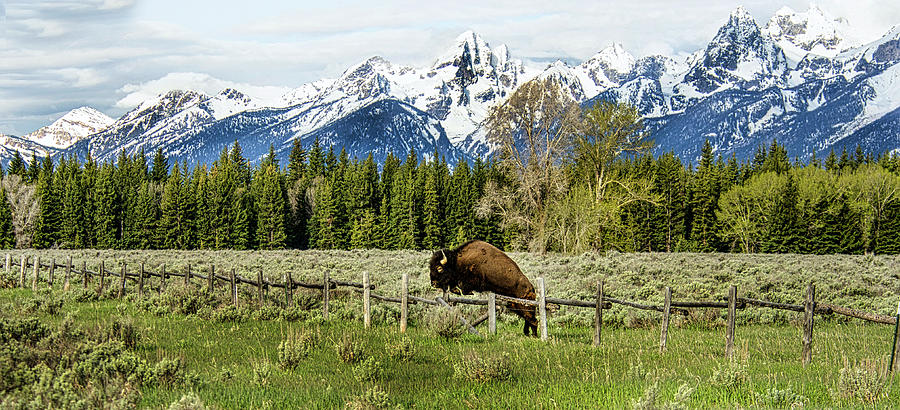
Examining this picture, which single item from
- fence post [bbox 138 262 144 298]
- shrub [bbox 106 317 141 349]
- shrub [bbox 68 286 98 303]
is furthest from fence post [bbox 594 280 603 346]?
shrub [bbox 68 286 98 303]

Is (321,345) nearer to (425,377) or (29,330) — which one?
(425,377)

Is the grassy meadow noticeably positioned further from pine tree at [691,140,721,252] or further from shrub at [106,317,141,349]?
pine tree at [691,140,721,252]

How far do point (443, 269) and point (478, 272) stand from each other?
0.84 m

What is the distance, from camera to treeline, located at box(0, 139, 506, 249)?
231 ft

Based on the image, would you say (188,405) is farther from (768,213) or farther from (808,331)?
(768,213)

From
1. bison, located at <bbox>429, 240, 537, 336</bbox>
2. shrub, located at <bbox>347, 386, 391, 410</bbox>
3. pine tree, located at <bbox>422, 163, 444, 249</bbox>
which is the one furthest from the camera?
pine tree, located at <bbox>422, 163, 444, 249</bbox>

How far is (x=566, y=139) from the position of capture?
124ft

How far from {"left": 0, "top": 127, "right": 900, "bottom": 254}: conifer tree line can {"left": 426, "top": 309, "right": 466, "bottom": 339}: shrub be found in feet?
166

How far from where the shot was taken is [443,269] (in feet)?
46.5

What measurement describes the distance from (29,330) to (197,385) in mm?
4082

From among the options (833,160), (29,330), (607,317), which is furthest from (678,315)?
(833,160)

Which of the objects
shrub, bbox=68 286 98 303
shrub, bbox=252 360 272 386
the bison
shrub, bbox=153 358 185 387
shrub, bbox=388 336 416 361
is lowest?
shrub, bbox=68 286 98 303

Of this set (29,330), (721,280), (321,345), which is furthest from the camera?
(721,280)

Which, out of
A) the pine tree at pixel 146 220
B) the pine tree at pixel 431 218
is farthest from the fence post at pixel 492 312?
the pine tree at pixel 146 220
